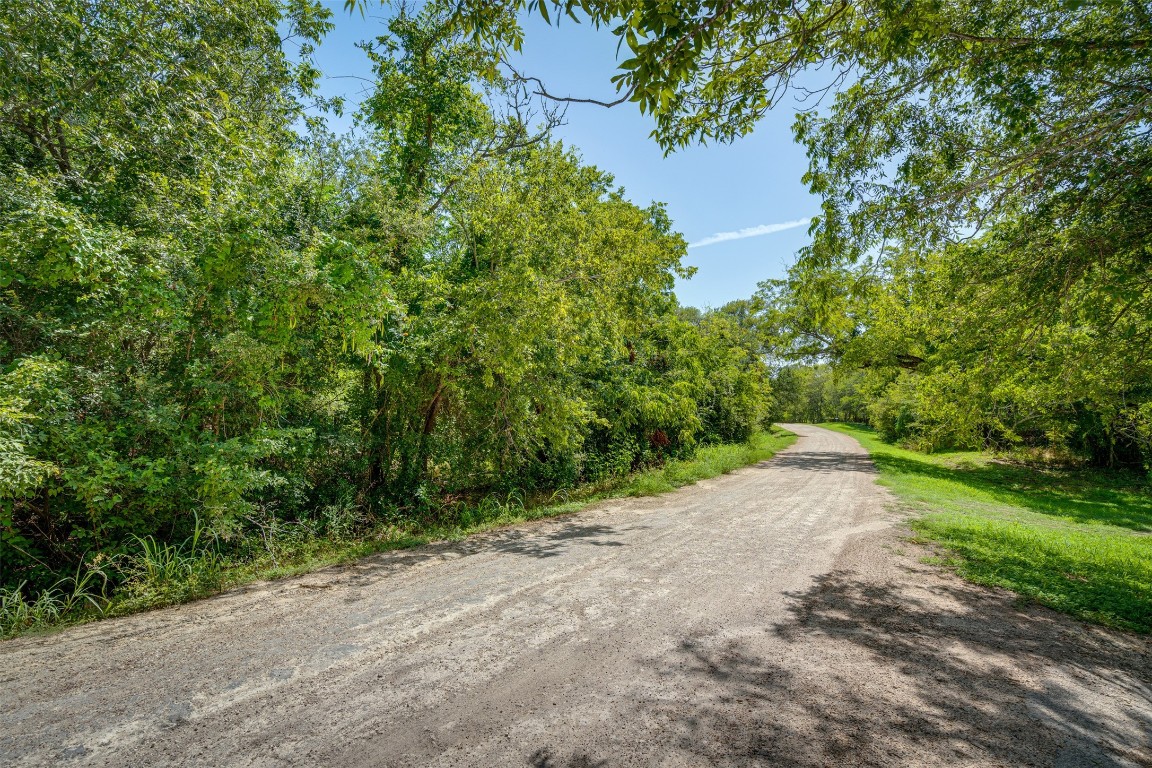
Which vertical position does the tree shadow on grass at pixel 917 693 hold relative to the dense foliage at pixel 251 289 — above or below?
below

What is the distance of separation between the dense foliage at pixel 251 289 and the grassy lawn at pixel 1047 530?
22.2 ft

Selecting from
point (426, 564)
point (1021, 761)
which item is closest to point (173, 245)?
point (426, 564)

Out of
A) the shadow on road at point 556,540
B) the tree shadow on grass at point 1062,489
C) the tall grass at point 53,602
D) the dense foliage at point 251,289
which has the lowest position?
the tree shadow on grass at point 1062,489

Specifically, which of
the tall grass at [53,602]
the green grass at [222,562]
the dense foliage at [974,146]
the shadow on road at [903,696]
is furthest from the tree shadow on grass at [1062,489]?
the tall grass at [53,602]

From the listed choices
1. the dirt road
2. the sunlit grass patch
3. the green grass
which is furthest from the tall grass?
the sunlit grass patch

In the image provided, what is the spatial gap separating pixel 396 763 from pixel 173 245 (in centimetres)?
571

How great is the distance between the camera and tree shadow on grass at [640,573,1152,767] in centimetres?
250

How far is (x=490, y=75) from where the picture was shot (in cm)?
398

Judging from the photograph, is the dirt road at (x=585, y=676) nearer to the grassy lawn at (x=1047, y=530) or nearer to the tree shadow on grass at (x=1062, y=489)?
the grassy lawn at (x=1047, y=530)

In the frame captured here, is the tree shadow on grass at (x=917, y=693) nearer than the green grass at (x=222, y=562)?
Yes

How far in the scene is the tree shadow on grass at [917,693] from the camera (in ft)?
8.21

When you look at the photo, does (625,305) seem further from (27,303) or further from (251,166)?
(27,303)

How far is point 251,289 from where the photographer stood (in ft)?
18.2

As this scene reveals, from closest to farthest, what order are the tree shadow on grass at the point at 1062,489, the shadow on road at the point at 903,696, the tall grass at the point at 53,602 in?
1. the shadow on road at the point at 903,696
2. the tall grass at the point at 53,602
3. the tree shadow on grass at the point at 1062,489
